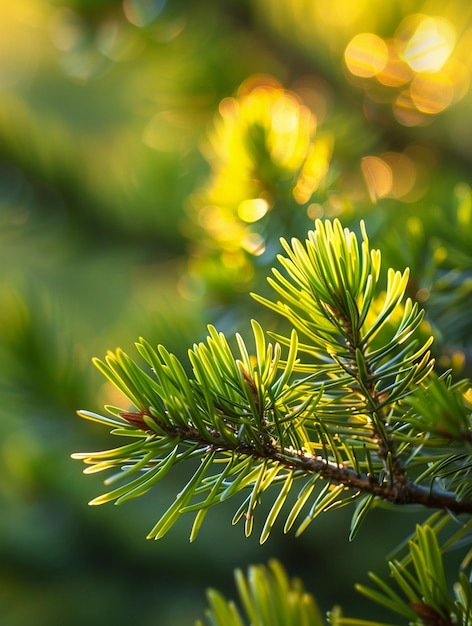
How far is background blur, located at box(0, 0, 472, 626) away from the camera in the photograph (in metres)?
0.32

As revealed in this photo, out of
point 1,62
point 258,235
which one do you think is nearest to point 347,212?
point 258,235

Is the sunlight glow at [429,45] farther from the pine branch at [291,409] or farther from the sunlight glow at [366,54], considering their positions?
the pine branch at [291,409]

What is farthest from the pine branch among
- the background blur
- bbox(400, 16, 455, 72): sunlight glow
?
bbox(400, 16, 455, 72): sunlight glow

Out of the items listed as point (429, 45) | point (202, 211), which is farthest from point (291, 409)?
point (429, 45)

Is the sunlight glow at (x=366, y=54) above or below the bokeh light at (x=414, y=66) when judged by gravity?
above

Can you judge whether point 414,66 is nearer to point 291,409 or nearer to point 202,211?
point 202,211

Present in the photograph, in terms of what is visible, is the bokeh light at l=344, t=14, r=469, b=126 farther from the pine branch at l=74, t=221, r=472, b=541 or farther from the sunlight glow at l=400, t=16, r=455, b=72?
the pine branch at l=74, t=221, r=472, b=541

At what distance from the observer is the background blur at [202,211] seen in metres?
0.32

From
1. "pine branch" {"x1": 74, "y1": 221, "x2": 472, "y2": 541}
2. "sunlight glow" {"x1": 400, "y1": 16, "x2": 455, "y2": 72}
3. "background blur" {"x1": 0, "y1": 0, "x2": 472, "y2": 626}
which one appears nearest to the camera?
"pine branch" {"x1": 74, "y1": 221, "x2": 472, "y2": 541}

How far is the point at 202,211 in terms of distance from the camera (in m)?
0.38

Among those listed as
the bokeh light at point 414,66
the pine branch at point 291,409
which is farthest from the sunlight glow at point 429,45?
the pine branch at point 291,409

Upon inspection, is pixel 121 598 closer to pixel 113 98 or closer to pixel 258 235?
pixel 258 235

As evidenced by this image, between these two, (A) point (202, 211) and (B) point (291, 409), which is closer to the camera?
(B) point (291, 409)

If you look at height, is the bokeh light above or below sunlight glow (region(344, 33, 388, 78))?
below
